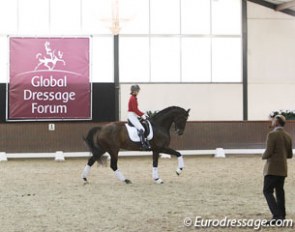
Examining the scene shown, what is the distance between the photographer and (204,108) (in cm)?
2177

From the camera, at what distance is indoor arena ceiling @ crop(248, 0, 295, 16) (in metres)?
21.7

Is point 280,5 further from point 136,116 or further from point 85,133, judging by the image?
point 136,116

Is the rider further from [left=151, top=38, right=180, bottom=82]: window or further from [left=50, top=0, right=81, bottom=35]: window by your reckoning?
[left=50, top=0, right=81, bottom=35]: window

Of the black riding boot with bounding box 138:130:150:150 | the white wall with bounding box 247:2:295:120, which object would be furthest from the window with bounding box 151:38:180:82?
the black riding boot with bounding box 138:130:150:150

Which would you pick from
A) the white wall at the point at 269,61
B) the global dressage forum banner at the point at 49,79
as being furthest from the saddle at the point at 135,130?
the white wall at the point at 269,61

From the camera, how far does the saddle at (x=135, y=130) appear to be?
37.2 ft

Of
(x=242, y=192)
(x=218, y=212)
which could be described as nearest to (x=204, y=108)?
(x=242, y=192)

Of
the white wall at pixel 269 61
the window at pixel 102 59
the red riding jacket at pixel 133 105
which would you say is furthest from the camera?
the white wall at pixel 269 61

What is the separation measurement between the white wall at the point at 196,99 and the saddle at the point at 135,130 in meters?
9.80

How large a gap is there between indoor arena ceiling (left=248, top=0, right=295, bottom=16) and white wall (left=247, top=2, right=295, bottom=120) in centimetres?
16

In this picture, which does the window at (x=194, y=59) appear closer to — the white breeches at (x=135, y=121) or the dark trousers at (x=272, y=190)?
the white breeches at (x=135, y=121)

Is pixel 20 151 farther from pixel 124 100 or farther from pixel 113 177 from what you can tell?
pixel 113 177

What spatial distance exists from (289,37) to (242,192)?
1400cm

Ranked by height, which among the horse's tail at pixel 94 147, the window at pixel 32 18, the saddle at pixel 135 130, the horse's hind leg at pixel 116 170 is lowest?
the horse's hind leg at pixel 116 170
